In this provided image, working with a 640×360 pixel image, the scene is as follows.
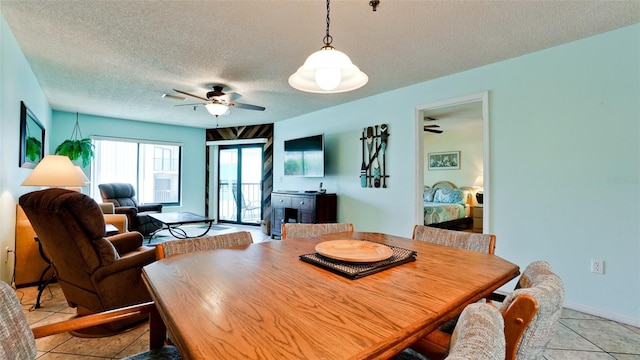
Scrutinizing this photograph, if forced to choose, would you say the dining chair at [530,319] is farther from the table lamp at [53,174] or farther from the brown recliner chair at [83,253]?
the table lamp at [53,174]

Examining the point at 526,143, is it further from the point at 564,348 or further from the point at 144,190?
the point at 144,190

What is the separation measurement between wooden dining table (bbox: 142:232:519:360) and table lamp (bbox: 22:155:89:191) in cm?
225

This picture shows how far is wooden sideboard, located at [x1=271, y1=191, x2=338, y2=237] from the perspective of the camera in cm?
453

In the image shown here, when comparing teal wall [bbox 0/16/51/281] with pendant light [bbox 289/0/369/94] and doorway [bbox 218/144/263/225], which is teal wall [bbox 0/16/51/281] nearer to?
pendant light [bbox 289/0/369/94]

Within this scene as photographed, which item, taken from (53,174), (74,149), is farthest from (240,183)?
(53,174)

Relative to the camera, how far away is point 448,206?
207 inches

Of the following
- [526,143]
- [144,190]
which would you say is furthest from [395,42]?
[144,190]

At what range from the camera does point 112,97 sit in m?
4.25

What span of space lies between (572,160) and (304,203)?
3341 millimetres

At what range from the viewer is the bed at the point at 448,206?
16.0ft

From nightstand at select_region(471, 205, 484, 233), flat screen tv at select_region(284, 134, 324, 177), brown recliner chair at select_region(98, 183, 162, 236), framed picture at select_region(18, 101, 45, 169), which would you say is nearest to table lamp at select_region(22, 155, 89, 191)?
framed picture at select_region(18, 101, 45, 169)

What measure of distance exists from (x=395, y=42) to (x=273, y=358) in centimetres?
261

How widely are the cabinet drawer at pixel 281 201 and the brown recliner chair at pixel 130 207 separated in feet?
6.55

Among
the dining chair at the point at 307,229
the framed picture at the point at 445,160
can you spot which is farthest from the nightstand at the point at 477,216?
the dining chair at the point at 307,229
